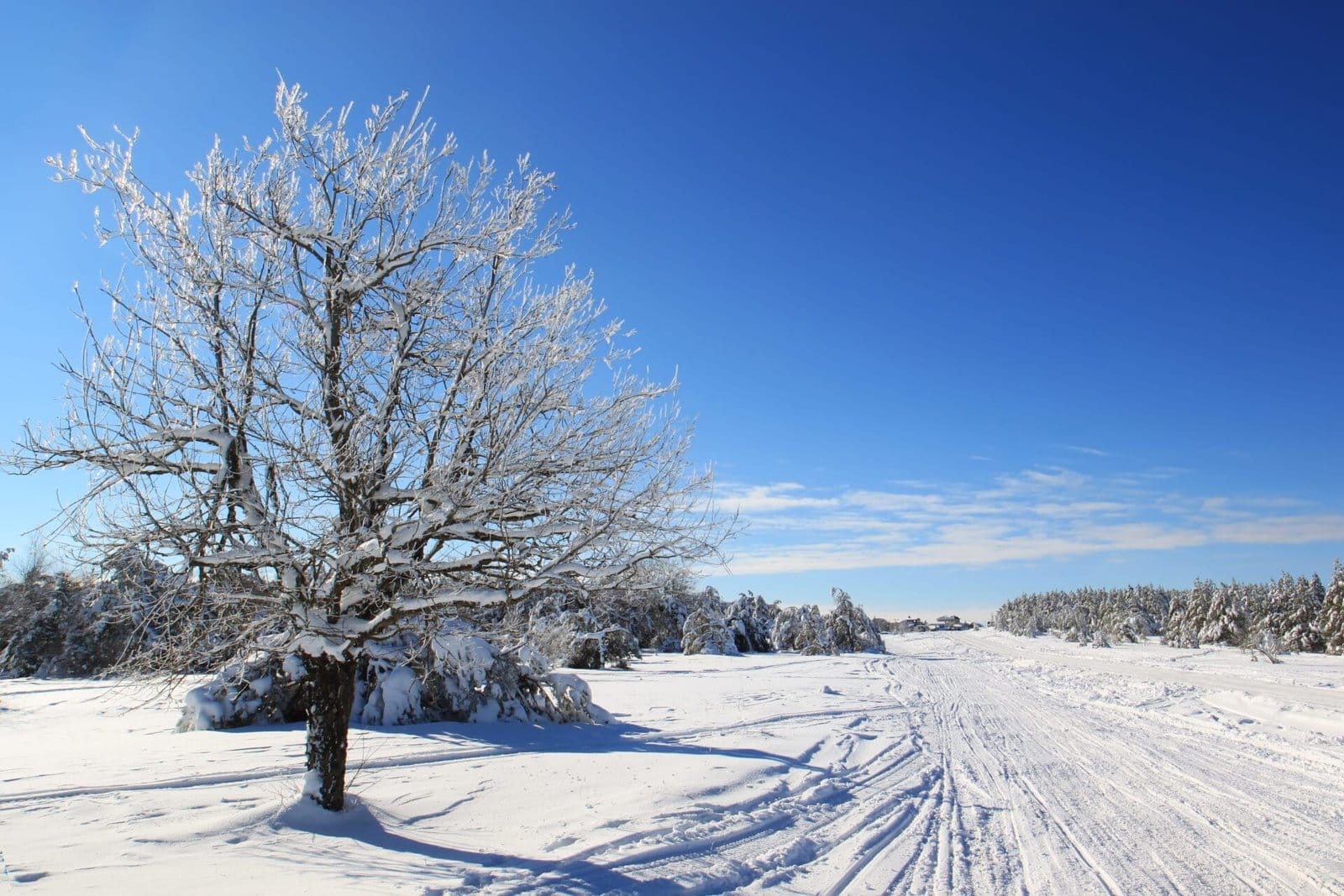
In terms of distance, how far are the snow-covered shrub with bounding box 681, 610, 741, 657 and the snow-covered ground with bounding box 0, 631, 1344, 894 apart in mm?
33022

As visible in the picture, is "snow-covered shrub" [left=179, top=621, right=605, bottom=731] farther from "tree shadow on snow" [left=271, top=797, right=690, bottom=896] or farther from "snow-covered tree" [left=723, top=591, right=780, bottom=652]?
"snow-covered tree" [left=723, top=591, right=780, bottom=652]

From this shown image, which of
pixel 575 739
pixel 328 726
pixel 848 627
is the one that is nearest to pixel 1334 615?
pixel 848 627

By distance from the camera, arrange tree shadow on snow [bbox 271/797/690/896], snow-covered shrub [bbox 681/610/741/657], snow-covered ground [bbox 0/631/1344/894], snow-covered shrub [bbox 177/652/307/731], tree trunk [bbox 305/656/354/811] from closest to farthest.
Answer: tree shadow on snow [bbox 271/797/690/896], snow-covered ground [bbox 0/631/1344/894], tree trunk [bbox 305/656/354/811], snow-covered shrub [bbox 177/652/307/731], snow-covered shrub [bbox 681/610/741/657]

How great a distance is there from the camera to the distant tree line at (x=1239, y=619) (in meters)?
54.6

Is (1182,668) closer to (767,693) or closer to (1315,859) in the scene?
(767,693)

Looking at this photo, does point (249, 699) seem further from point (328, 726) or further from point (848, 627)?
point (848, 627)

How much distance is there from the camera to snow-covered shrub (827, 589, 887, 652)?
59312 millimetres

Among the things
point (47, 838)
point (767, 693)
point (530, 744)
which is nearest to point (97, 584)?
point (47, 838)

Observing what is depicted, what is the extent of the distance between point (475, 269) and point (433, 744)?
8134 mm

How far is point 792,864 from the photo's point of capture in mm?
6051

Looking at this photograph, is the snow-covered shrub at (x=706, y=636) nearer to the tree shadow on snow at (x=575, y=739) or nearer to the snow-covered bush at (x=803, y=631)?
the snow-covered bush at (x=803, y=631)

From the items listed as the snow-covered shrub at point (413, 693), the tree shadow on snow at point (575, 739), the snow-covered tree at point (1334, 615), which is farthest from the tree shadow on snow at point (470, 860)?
the snow-covered tree at point (1334, 615)

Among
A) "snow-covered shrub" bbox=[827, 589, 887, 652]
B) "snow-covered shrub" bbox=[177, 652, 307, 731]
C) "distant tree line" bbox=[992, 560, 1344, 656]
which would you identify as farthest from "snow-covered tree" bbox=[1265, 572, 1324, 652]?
"snow-covered shrub" bbox=[177, 652, 307, 731]

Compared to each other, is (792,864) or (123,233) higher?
(123,233)
